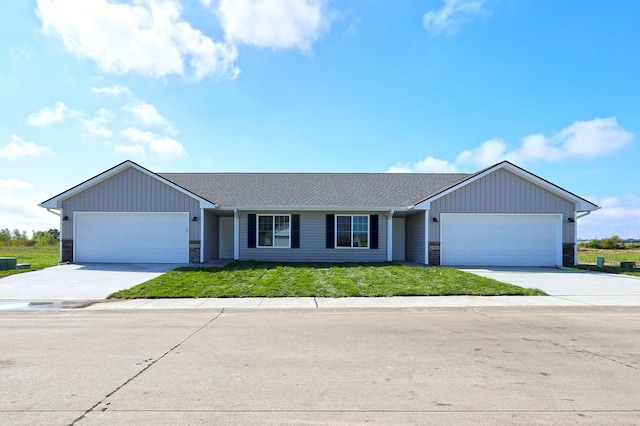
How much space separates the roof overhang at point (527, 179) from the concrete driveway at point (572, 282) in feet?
11.0

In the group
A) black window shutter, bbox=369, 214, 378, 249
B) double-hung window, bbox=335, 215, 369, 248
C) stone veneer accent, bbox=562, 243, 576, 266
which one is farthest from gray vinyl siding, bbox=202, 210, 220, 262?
stone veneer accent, bbox=562, 243, 576, 266

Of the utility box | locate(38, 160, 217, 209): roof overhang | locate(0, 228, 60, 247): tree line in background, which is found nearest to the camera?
the utility box

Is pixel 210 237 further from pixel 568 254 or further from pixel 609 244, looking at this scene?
pixel 609 244

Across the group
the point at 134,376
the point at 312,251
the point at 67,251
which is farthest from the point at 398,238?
the point at 134,376

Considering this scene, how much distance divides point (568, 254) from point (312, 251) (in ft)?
39.2

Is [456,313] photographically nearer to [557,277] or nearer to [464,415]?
[464,415]

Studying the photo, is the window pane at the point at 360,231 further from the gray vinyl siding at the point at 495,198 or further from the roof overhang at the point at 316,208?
the gray vinyl siding at the point at 495,198

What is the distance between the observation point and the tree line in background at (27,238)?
36.0 m

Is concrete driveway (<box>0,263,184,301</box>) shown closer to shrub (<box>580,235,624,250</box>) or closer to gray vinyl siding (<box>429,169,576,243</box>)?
gray vinyl siding (<box>429,169,576,243</box>)

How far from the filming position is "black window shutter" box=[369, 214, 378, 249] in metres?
18.8

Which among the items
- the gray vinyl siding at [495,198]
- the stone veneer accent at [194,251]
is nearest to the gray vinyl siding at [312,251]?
the stone veneer accent at [194,251]

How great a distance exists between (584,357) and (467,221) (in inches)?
517

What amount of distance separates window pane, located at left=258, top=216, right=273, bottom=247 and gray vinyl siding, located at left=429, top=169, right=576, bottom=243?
7602 millimetres

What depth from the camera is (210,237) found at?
19156 mm
